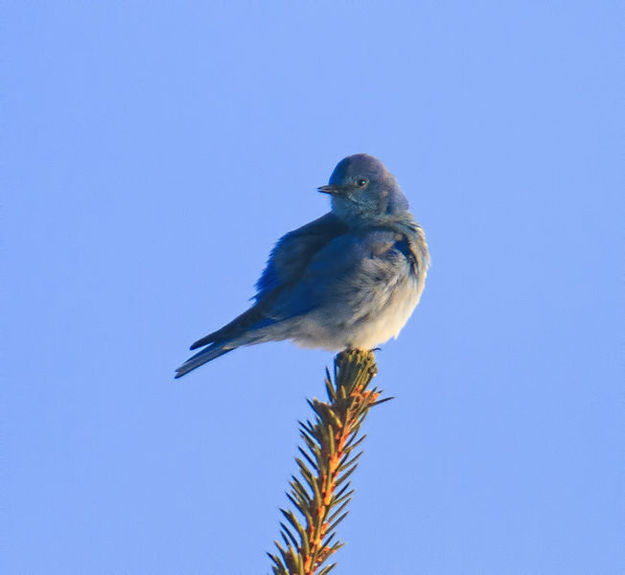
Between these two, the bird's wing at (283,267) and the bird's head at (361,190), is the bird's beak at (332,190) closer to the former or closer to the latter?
the bird's head at (361,190)

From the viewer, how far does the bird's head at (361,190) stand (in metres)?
6.96

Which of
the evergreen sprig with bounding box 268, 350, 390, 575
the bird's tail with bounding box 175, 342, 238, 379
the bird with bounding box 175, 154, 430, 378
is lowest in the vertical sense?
the evergreen sprig with bounding box 268, 350, 390, 575

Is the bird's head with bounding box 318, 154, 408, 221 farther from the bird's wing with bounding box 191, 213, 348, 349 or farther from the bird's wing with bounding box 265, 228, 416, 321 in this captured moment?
the bird's wing with bounding box 265, 228, 416, 321

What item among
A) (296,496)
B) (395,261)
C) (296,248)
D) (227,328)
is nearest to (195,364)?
(227,328)

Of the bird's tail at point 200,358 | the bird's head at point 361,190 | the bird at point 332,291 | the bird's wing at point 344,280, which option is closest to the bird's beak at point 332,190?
the bird's head at point 361,190

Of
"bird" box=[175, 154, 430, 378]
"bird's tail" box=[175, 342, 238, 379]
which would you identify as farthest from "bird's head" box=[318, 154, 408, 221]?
"bird's tail" box=[175, 342, 238, 379]

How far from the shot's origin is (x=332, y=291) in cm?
627

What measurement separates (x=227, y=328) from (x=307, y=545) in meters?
3.26

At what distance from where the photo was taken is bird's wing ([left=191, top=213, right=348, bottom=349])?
6.22m

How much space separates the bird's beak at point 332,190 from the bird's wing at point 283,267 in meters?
0.34

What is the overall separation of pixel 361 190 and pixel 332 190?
0.27m

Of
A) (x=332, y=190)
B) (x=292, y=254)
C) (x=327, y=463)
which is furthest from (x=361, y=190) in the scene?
(x=327, y=463)

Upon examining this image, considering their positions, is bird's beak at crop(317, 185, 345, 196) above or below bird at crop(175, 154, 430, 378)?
above

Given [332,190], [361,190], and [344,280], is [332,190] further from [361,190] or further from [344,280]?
[344,280]
